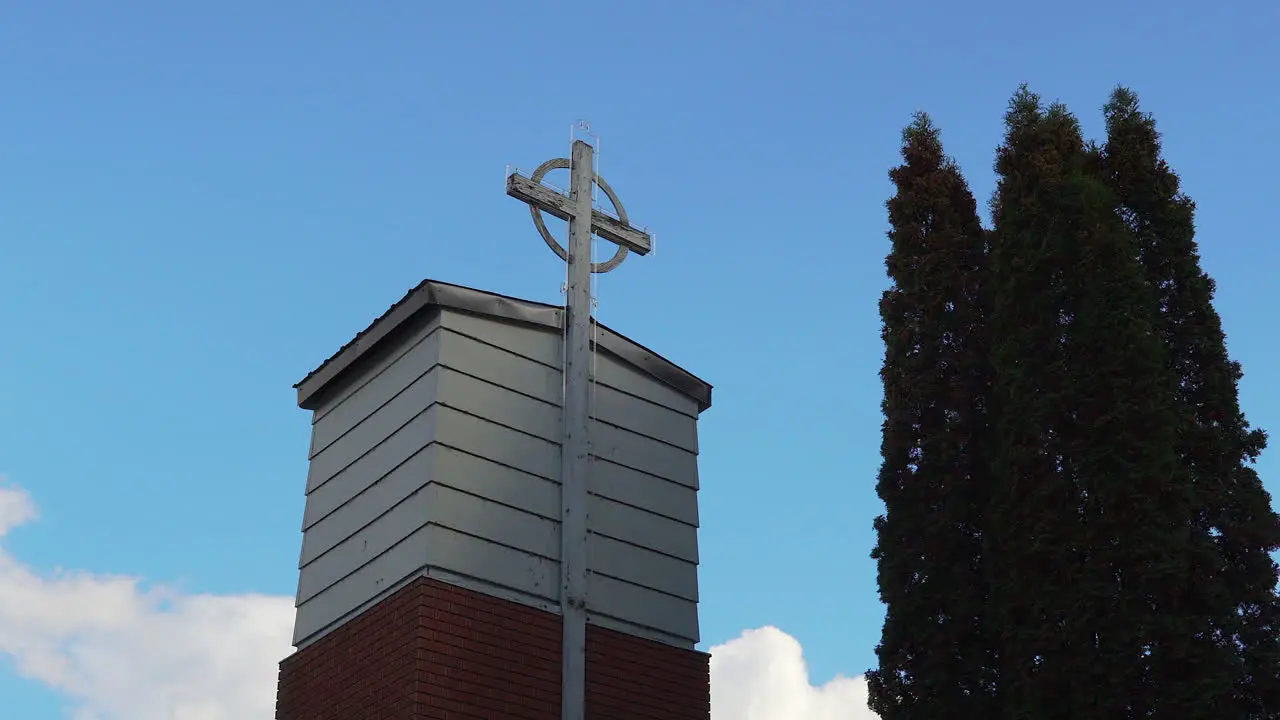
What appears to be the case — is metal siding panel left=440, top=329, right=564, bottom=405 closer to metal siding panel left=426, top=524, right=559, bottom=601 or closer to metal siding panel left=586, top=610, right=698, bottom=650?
metal siding panel left=426, top=524, right=559, bottom=601

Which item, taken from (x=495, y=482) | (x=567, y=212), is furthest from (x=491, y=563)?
(x=567, y=212)

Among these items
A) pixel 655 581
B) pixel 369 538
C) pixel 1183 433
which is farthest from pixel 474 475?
pixel 1183 433

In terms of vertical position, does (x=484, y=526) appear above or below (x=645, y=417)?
below

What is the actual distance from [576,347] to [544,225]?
1.72 meters

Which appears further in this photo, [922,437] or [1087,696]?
[922,437]

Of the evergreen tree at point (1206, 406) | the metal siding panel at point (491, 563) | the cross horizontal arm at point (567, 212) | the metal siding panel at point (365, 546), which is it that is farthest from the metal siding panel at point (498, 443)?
the evergreen tree at point (1206, 406)

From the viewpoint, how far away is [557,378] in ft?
68.5

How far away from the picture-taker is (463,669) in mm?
18438

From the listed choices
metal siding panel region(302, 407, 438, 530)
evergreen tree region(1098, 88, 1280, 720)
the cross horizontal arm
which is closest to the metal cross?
the cross horizontal arm

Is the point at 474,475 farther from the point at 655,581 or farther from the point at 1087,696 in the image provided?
the point at 1087,696

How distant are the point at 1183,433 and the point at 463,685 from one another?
27.2 ft

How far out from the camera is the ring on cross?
21609 mm

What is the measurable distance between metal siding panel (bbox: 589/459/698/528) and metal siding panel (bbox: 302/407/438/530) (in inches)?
89.1

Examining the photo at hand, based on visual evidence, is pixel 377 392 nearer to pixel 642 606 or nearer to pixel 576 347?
pixel 576 347
